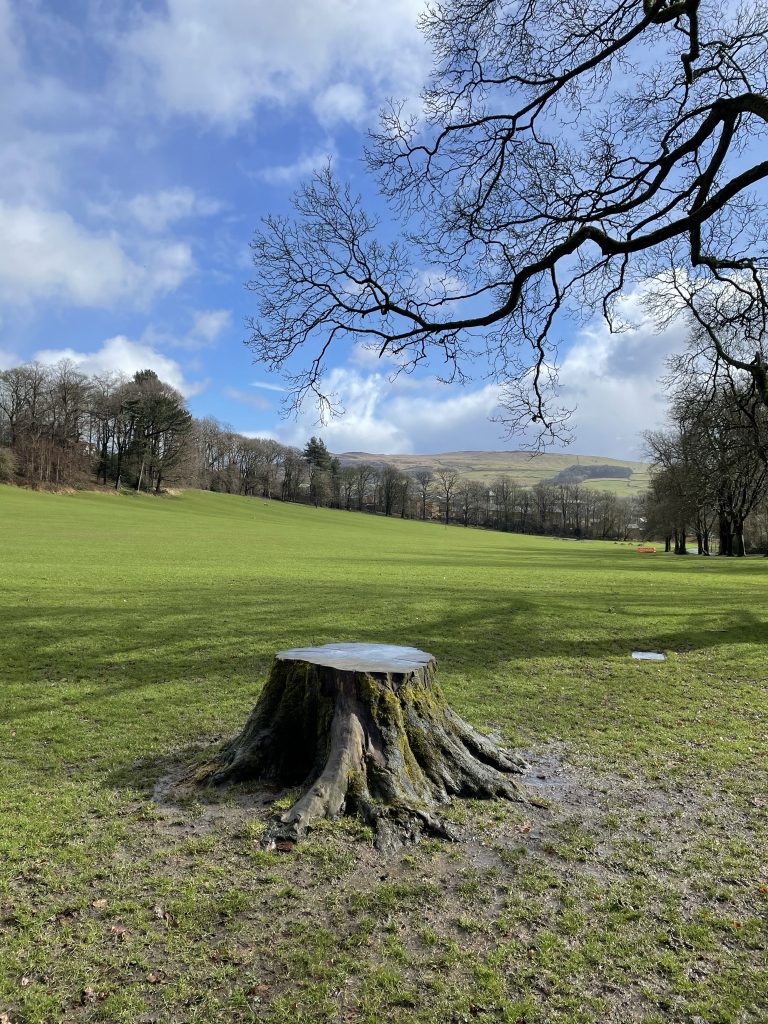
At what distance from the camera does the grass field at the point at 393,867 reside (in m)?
2.97

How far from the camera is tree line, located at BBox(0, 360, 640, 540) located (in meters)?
76.5

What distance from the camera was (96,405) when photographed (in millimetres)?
81062

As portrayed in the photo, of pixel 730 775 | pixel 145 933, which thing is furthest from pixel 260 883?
pixel 730 775

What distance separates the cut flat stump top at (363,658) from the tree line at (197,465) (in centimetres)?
7198

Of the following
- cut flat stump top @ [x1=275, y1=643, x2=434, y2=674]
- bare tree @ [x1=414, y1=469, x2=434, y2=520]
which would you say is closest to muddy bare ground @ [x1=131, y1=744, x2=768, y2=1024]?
cut flat stump top @ [x1=275, y1=643, x2=434, y2=674]

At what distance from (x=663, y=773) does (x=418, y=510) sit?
419 ft

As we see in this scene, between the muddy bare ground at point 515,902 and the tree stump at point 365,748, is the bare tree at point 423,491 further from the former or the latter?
the muddy bare ground at point 515,902

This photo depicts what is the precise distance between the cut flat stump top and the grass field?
123 centimetres

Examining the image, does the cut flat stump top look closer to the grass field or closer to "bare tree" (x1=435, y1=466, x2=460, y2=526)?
the grass field

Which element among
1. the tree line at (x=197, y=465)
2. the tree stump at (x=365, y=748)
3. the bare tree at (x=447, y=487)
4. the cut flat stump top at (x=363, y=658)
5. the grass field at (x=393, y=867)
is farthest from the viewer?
the bare tree at (x=447, y=487)

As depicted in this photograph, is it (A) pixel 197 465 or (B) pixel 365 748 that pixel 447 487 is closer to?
(A) pixel 197 465

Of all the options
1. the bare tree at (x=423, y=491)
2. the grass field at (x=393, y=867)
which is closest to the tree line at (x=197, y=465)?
the bare tree at (x=423, y=491)

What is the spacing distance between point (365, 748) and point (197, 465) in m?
103

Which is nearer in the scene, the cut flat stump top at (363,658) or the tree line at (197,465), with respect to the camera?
the cut flat stump top at (363,658)
